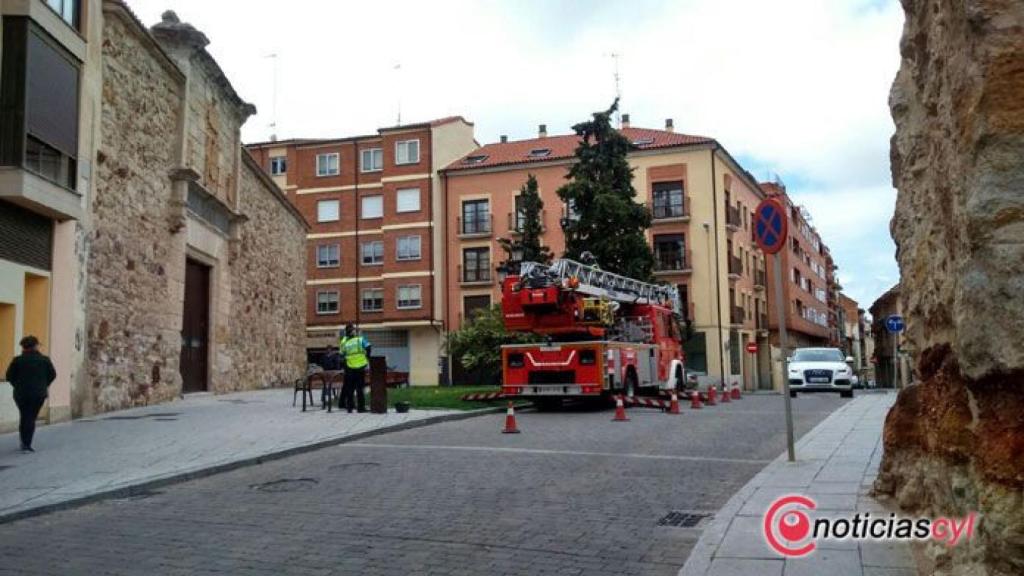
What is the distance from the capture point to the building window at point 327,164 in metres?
52.2

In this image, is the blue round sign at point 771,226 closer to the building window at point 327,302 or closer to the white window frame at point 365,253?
the white window frame at point 365,253

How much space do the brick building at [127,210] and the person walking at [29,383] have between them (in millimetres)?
2092

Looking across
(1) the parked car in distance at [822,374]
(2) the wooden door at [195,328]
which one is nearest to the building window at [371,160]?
(2) the wooden door at [195,328]

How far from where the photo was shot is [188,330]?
20781 millimetres

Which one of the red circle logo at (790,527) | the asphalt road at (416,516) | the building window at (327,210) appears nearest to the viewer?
the red circle logo at (790,527)

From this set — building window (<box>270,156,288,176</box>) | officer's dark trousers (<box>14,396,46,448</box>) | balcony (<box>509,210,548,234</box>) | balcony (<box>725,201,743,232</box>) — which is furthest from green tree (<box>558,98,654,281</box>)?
building window (<box>270,156,288,176</box>)

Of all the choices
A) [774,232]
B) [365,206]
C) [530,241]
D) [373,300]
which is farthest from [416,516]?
[365,206]

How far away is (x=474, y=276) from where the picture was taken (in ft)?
162

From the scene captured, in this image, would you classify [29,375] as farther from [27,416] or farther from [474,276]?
[474,276]

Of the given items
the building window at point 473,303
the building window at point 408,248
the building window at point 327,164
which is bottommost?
the building window at point 473,303

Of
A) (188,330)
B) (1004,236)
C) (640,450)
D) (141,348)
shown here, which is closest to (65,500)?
(640,450)

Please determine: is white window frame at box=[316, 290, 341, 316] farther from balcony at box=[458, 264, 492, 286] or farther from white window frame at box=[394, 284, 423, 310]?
balcony at box=[458, 264, 492, 286]

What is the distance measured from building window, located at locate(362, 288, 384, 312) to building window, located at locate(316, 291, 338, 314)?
2004 mm

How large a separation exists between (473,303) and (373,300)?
6.66 m
